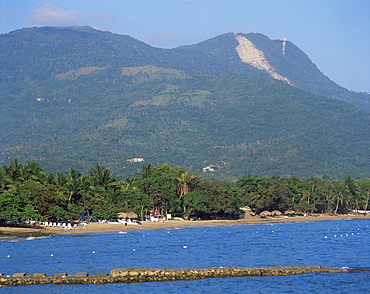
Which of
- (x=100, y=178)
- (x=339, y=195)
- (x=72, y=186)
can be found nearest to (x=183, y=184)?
(x=100, y=178)

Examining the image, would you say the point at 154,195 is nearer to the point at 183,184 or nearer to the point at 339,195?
the point at 183,184

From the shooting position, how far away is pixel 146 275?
4069cm

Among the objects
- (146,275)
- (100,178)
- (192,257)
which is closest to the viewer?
(146,275)

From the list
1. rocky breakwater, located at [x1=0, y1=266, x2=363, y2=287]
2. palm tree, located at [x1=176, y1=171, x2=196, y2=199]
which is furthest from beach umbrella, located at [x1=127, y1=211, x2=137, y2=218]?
rocky breakwater, located at [x1=0, y1=266, x2=363, y2=287]

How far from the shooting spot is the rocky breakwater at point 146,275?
39156 millimetres

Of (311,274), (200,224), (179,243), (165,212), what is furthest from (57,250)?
(165,212)

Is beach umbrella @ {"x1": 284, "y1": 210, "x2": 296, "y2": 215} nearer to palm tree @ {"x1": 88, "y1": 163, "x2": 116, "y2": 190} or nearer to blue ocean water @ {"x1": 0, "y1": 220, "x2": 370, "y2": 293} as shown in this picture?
palm tree @ {"x1": 88, "y1": 163, "x2": 116, "y2": 190}

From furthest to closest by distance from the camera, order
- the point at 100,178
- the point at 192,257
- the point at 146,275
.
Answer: the point at 100,178 → the point at 192,257 → the point at 146,275

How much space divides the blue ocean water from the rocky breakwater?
0.89m

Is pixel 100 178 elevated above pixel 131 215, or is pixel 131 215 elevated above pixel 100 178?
pixel 100 178

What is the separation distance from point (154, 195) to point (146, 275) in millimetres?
72636

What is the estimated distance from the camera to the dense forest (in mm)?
84388

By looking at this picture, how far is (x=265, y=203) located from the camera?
134 m

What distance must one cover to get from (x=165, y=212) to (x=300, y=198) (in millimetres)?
47450
